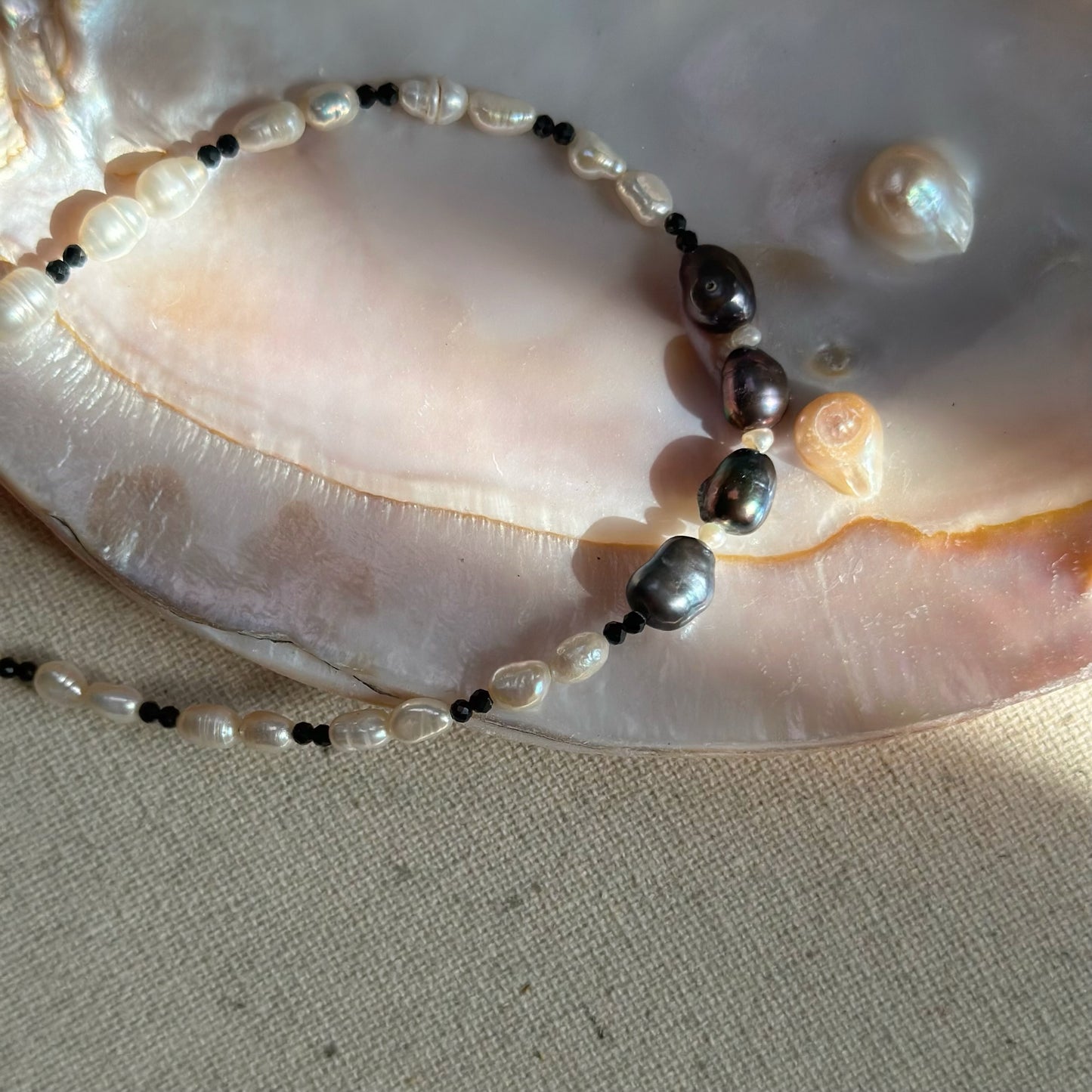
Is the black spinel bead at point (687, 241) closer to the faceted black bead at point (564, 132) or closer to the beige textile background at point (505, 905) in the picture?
the faceted black bead at point (564, 132)

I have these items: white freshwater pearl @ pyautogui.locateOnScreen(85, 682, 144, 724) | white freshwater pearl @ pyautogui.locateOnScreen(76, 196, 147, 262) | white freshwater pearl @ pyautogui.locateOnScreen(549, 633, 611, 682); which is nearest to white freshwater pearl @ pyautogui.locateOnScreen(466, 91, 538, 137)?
white freshwater pearl @ pyautogui.locateOnScreen(76, 196, 147, 262)

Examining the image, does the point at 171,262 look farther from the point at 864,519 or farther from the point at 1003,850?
the point at 1003,850

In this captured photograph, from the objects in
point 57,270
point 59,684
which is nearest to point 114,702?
point 59,684

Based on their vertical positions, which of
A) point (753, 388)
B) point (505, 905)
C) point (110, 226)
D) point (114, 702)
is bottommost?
point (505, 905)

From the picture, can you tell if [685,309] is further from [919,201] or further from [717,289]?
[919,201]

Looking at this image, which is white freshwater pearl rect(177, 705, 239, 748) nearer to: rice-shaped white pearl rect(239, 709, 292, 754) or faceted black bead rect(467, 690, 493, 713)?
rice-shaped white pearl rect(239, 709, 292, 754)

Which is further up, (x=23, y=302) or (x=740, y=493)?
(x=23, y=302)

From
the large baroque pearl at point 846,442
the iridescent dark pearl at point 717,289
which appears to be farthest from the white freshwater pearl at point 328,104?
the large baroque pearl at point 846,442
